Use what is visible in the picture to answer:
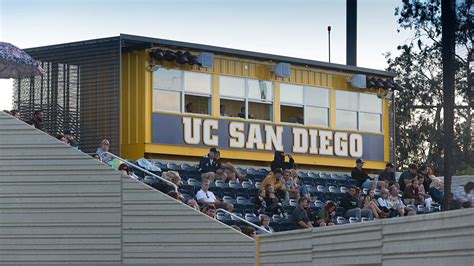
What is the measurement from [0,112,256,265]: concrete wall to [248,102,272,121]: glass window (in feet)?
29.3

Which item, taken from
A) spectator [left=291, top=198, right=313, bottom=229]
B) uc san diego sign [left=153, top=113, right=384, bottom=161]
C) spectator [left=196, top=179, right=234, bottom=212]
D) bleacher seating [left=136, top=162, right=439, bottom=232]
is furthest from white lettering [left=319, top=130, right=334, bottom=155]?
spectator [left=196, top=179, right=234, bottom=212]

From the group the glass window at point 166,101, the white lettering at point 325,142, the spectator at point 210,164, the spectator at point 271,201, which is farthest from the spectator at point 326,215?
the white lettering at point 325,142

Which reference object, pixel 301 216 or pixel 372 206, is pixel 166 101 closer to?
pixel 372 206

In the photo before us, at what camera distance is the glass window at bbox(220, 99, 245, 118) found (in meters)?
27.0

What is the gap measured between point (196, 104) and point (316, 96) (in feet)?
12.4

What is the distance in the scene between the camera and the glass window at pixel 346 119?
96.1 feet

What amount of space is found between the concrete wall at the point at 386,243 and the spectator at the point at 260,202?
4.82 metres

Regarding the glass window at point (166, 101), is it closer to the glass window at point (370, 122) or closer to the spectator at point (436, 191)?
the spectator at point (436, 191)

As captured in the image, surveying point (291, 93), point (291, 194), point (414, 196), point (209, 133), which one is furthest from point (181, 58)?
point (414, 196)

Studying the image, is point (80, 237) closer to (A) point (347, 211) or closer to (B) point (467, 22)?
(A) point (347, 211)

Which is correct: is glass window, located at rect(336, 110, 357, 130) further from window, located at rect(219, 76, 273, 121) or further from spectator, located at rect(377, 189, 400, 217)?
spectator, located at rect(377, 189, 400, 217)

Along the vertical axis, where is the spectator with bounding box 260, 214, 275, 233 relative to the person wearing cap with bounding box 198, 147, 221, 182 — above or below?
below

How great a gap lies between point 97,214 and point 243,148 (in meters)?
8.51

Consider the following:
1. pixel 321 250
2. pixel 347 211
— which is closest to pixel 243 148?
pixel 347 211
